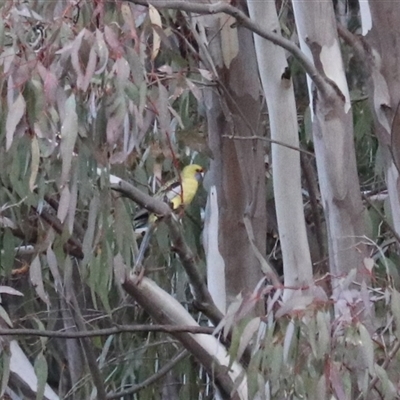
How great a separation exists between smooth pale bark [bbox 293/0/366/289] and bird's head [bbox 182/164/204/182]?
1.78 ft

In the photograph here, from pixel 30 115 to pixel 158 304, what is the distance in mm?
511

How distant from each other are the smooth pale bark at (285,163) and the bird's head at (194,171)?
15.9 inches

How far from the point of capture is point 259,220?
1.88m

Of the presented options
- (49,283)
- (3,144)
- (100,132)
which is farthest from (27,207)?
(49,283)

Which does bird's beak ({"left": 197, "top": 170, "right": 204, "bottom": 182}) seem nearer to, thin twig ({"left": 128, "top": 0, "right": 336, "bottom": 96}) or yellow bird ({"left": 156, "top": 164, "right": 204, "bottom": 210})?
yellow bird ({"left": 156, "top": 164, "right": 204, "bottom": 210})

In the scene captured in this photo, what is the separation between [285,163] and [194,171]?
44cm

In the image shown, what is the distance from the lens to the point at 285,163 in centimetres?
166

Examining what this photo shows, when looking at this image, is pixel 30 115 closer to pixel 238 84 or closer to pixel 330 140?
pixel 330 140

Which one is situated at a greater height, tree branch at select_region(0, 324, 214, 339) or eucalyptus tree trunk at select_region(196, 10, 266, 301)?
eucalyptus tree trunk at select_region(196, 10, 266, 301)

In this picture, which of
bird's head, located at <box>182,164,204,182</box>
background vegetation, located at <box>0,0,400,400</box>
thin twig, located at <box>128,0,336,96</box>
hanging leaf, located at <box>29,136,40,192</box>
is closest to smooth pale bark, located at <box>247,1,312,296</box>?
background vegetation, located at <box>0,0,400,400</box>

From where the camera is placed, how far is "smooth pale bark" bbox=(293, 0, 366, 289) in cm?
152

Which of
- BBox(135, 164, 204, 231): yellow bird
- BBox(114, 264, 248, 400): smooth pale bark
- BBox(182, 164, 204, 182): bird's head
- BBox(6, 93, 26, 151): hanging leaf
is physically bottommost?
BBox(114, 264, 248, 400): smooth pale bark

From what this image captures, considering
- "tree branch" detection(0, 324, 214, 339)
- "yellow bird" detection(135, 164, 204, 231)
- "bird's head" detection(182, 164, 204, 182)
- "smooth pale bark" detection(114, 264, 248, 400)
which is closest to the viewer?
→ "tree branch" detection(0, 324, 214, 339)

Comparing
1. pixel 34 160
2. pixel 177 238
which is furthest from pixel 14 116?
pixel 177 238
